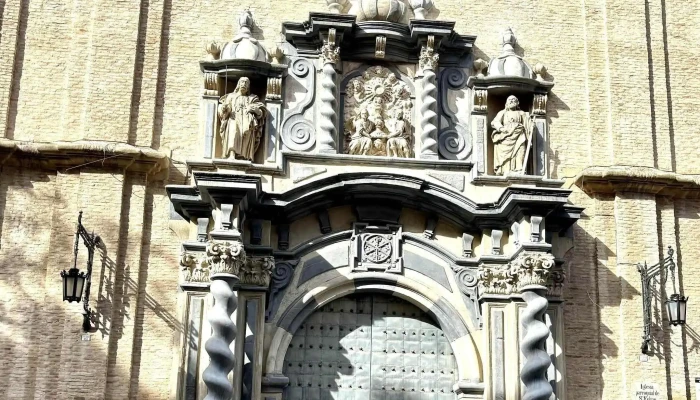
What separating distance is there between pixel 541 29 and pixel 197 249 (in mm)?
5844

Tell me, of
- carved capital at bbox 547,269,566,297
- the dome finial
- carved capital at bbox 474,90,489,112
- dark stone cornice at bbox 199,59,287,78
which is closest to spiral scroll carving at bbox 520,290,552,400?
carved capital at bbox 547,269,566,297

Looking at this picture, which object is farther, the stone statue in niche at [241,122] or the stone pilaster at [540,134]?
the stone pilaster at [540,134]

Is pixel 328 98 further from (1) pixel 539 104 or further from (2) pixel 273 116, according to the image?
(1) pixel 539 104

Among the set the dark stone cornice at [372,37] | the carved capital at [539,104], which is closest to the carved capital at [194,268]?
the dark stone cornice at [372,37]

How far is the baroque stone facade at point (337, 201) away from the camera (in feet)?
43.8

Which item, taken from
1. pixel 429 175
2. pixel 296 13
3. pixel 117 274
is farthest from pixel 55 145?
pixel 429 175

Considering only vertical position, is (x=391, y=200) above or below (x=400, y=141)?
below

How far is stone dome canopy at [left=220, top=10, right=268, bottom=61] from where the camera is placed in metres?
14.5

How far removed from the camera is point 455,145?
14.7 m

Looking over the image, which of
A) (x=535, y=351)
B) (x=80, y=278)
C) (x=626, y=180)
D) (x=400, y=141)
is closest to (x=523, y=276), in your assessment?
(x=535, y=351)

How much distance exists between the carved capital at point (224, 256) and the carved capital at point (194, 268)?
1.39ft

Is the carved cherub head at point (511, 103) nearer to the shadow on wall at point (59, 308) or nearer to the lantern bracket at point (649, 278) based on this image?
the lantern bracket at point (649, 278)

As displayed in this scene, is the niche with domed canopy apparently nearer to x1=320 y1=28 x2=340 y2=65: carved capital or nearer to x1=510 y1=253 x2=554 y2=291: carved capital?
x1=510 y1=253 x2=554 y2=291: carved capital

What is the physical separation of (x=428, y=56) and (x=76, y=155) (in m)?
4.74
